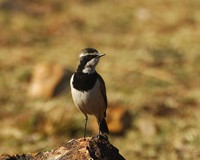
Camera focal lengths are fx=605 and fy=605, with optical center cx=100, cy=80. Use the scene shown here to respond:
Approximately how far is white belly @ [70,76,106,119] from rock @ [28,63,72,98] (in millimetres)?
6336

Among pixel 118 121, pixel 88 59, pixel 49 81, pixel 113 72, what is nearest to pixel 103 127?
pixel 88 59

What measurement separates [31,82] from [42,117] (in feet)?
9.22

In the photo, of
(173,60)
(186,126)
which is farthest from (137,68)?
(186,126)

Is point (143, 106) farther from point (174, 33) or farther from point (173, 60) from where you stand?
point (174, 33)

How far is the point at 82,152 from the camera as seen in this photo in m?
5.87

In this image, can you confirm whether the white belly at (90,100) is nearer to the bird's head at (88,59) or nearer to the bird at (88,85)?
the bird at (88,85)

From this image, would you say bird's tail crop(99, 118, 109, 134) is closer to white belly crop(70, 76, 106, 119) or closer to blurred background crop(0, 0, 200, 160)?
white belly crop(70, 76, 106, 119)

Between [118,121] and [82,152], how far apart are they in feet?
19.2

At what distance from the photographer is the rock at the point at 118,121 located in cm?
1161

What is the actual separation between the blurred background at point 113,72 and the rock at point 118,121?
2 cm

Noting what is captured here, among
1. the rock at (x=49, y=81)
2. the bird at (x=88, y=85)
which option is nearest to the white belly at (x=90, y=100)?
the bird at (x=88, y=85)

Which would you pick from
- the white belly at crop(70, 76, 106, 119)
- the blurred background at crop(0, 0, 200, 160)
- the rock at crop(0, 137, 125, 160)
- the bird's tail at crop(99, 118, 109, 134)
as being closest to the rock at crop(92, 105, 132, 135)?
the blurred background at crop(0, 0, 200, 160)

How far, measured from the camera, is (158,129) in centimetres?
1177

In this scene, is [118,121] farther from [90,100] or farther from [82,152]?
[82,152]
